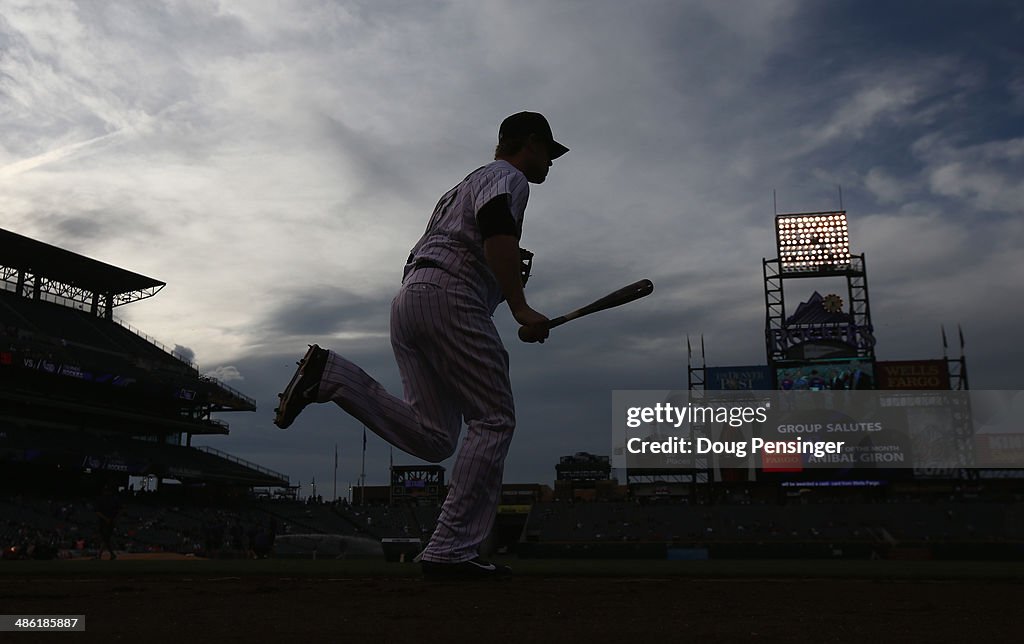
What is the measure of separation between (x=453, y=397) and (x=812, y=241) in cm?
3806

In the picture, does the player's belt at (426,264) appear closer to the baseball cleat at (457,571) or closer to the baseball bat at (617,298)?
the baseball bat at (617,298)

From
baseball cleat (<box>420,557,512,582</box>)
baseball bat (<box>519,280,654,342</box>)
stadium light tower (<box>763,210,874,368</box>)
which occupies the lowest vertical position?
baseball cleat (<box>420,557,512,582</box>)

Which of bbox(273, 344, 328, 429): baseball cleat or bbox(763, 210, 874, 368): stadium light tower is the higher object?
bbox(763, 210, 874, 368): stadium light tower

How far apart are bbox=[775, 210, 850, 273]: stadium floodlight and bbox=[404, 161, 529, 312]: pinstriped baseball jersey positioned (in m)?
36.5

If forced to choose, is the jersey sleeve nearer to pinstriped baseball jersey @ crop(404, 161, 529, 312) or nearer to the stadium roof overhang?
pinstriped baseball jersey @ crop(404, 161, 529, 312)

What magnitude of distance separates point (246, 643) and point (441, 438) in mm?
1858

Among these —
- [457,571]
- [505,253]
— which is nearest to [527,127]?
[505,253]

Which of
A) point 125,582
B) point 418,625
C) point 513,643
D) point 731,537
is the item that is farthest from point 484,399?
point 731,537

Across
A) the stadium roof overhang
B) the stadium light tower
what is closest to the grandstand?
the stadium roof overhang

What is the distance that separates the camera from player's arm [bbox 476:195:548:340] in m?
3.46

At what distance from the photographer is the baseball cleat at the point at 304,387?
360cm

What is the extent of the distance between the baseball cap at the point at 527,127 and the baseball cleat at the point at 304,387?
1435 mm

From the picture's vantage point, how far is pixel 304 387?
3607 mm

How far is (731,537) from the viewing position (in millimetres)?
33781
